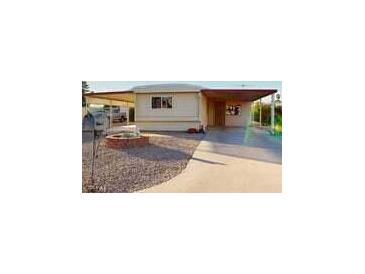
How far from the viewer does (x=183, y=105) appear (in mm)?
10320

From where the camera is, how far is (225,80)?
5.08m

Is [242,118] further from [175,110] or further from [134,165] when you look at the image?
[134,165]

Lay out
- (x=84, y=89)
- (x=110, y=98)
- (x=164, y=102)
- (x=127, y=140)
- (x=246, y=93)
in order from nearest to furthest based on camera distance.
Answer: (x=84, y=89) < (x=110, y=98) < (x=246, y=93) < (x=127, y=140) < (x=164, y=102)

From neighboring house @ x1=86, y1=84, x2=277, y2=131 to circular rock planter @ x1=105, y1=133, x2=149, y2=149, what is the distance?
402 mm

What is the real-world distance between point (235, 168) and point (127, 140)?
256 cm

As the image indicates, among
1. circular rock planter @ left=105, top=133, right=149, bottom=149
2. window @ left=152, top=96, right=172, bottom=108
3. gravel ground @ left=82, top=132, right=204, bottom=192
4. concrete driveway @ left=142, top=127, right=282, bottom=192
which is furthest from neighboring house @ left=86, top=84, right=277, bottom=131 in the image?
concrete driveway @ left=142, top=127, right=282, bottom=192

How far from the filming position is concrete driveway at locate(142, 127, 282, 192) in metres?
5.17

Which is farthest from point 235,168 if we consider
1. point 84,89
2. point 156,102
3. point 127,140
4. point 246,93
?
point 156,102

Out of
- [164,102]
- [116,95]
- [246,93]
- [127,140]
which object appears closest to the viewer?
[116,95]

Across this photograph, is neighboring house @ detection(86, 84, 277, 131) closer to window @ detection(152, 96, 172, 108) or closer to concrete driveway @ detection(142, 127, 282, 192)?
window @ detection(152, 96, 172, 108)

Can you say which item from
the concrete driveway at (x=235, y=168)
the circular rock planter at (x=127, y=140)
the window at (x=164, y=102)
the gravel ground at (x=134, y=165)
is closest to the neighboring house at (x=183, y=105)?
the window at (x=164, y=102)
